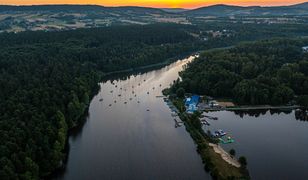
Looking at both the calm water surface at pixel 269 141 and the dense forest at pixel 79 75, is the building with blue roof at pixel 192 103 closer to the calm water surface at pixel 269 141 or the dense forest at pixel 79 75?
the calm water surface at pixel 269 141

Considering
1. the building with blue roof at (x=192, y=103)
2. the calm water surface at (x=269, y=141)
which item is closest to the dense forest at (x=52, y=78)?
the building with blue roof at (x=192, y=103)

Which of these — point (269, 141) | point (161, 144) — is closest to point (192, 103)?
point (161, 144)

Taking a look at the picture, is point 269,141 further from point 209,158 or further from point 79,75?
point 79,75

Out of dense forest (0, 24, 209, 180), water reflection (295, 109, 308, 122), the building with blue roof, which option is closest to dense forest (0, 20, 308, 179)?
dense forest (0, 24, 209, 180)

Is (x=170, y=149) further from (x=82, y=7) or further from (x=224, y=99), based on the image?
(x=82, y=7)

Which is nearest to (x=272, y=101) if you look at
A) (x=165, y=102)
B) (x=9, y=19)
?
(x=165, y=102)
